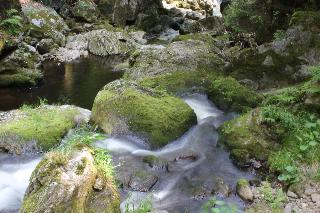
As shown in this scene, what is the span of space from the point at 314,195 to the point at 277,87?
5.68 metres

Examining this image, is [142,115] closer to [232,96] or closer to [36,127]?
[36,127]

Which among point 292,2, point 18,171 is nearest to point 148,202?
point 18,171

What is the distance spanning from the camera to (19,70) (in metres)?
14.9

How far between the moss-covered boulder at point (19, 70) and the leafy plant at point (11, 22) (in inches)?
42.7

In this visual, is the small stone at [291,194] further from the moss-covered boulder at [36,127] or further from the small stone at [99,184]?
the moss-covered boulder at [36,127]

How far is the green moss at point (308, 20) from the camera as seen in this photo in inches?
456

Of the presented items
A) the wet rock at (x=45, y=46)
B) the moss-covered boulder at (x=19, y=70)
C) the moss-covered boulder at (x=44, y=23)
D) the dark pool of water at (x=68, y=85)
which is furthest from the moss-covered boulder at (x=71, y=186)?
the moss-covered boulder at (x=44, y=23)

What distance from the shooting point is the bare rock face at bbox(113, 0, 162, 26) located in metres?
27.4

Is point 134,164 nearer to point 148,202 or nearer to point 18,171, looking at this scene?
point 148,202

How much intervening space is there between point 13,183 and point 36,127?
1731 millimetres

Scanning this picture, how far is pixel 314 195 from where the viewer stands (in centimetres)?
650

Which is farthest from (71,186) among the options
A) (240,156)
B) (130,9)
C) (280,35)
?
(130,9)

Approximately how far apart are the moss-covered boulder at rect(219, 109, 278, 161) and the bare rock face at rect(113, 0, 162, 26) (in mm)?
19966

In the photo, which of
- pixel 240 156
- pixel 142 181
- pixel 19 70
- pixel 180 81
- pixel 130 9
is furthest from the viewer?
pixel 130 9
